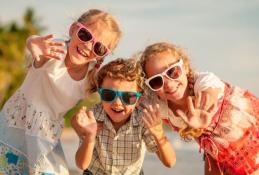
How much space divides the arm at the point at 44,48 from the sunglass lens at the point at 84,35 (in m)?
0.18

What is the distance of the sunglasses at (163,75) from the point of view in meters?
4.45

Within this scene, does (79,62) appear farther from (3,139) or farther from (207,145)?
(207,145)

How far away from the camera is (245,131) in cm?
476

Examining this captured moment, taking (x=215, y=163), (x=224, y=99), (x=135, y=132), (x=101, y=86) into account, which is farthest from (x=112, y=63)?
(x=215, y=163)

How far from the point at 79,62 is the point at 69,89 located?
0.23 metres

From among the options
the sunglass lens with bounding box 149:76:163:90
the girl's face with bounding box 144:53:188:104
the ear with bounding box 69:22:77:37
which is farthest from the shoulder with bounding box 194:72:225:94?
the ear with bounding box 69:22:77:37

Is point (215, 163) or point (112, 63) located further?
point (215, 163)

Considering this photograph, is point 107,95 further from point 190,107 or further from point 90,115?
point 190,107

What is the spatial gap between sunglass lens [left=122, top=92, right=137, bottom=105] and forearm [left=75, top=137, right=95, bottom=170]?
423 millimetres

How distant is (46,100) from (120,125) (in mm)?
621

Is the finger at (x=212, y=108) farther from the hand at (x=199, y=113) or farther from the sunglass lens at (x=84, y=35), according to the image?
the sunglass lens at (x=84, y=35)

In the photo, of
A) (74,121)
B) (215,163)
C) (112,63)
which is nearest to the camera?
(74,121)

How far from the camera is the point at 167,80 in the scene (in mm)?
4465

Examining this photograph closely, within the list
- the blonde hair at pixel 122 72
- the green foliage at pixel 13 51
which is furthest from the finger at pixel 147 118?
the green foliage at pixel 13 51
